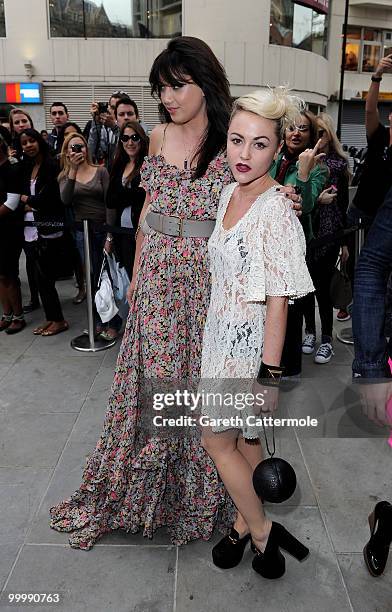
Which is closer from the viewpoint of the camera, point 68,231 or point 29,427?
point 29,427

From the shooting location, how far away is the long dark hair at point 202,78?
83.0 inches

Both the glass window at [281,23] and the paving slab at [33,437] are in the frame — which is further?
the glass window at [281,23]

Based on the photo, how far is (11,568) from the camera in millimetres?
2277

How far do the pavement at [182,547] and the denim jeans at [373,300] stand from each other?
1.52 feet

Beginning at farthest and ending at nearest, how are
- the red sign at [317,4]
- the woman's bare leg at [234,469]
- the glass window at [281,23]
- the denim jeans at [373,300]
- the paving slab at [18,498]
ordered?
the red sign at [317,4] < the glass window at [281,23] < the paving slab at [18,498] < the woman's bare leg at [234,469] < the denim jeans at [373,300]

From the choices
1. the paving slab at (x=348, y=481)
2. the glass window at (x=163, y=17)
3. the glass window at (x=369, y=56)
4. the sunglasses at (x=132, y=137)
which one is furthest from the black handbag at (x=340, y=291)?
the glass window at (x=369, y=56)

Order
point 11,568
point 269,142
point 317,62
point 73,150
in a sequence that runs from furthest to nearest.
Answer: point 317,62 → point 73,150 → point 11,568 → point 269,142

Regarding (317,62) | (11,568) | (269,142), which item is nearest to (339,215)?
(269,142)

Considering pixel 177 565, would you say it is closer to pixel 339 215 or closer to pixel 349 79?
pixel 339 215

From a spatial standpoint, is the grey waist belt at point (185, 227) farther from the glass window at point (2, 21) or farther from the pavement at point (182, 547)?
the glass window at point (2, 21)

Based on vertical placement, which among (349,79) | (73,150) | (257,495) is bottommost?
(257,495)

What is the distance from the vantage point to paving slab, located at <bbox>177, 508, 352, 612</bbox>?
2.11 metres

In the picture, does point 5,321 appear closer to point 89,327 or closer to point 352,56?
point 89,327

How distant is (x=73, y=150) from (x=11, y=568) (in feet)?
12.4
